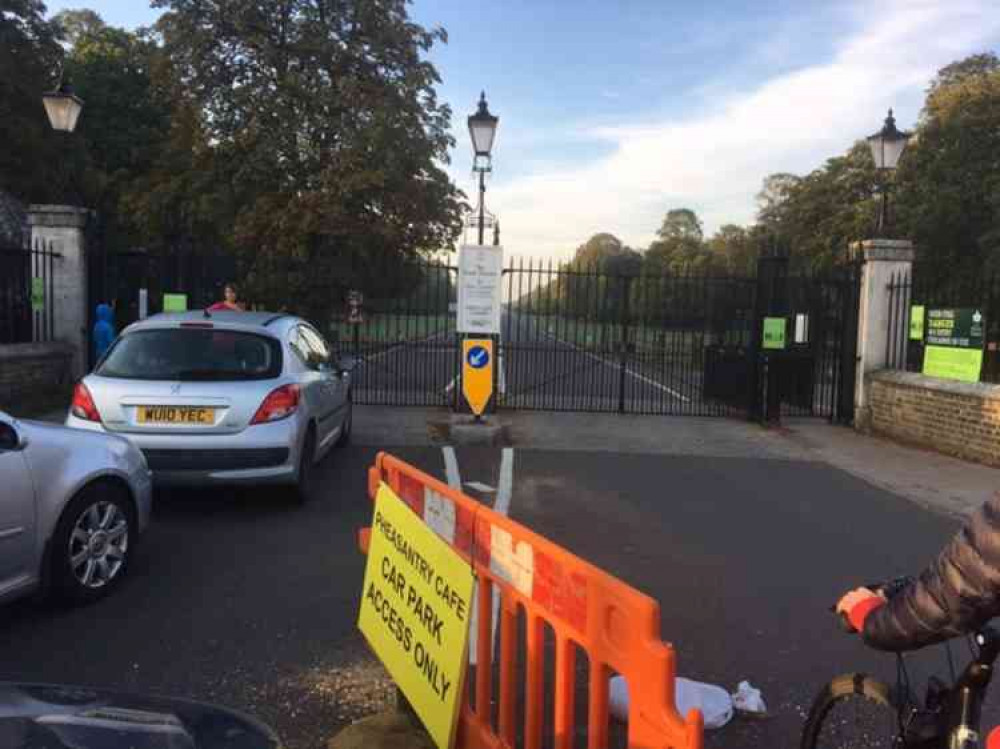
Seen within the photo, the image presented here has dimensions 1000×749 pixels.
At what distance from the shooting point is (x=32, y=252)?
12586mm

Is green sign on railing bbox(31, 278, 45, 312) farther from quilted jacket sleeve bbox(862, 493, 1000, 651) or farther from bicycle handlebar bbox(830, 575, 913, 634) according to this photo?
quilted jacket sleeve bbox(862, 493, 1000, 651)

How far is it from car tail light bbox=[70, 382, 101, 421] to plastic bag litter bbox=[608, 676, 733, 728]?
4.54m

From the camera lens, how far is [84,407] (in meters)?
6.38

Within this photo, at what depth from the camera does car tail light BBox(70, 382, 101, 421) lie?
6.33 meters

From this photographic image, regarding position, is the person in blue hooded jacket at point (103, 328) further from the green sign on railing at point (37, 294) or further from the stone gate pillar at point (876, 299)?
the stone gate pillar at point (876, 299)

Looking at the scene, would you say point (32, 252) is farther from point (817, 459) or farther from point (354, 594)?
point (817, 459)

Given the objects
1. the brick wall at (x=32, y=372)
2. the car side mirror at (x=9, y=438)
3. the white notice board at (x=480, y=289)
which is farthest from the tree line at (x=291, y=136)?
the car side mirror at (x=9, y=438)

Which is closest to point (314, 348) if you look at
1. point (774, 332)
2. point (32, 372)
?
point (32, 372)

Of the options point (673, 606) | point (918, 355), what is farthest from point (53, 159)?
point (673, 606)

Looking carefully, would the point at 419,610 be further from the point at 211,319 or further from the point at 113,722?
the point at 211,319

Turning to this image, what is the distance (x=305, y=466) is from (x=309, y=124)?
21.1m

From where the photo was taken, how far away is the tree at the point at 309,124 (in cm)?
2506

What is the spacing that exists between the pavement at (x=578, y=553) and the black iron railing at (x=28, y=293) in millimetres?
5942

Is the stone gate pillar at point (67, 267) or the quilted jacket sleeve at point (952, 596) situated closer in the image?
the quilted jacket sleeve at point (952, 596)
